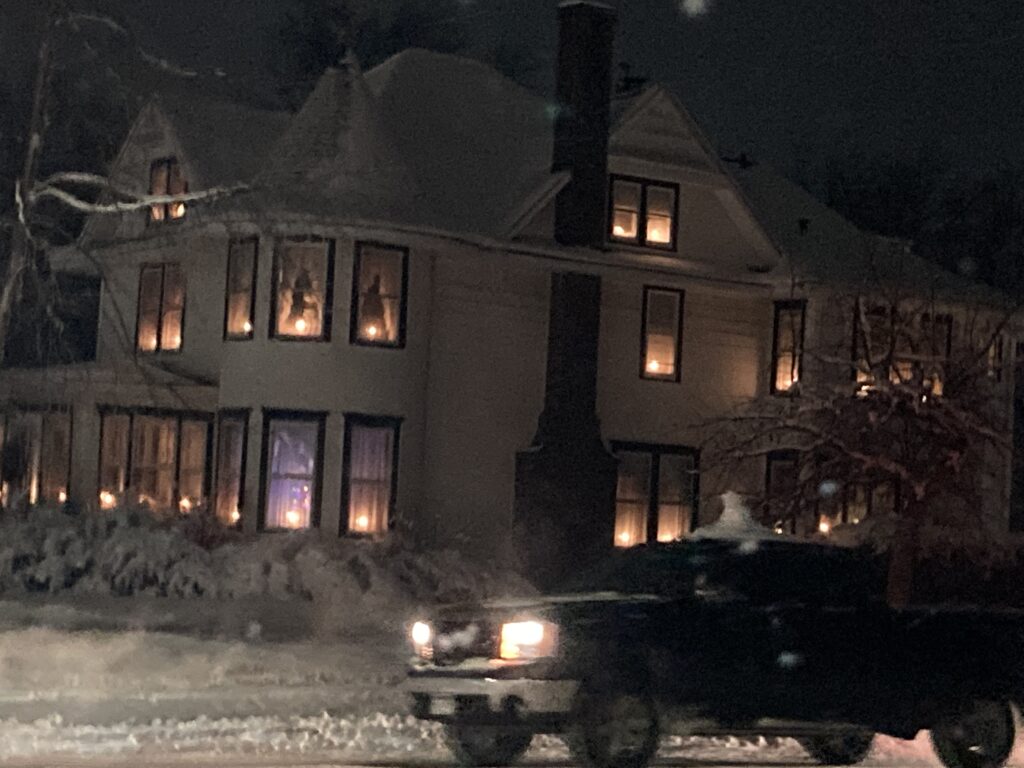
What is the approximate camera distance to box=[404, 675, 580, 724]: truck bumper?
44.3ft

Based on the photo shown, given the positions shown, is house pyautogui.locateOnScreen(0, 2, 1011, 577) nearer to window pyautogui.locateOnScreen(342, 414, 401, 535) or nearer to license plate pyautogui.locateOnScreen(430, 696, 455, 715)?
window pyautogui.locateOnScreen(342, 414, 401, 535)

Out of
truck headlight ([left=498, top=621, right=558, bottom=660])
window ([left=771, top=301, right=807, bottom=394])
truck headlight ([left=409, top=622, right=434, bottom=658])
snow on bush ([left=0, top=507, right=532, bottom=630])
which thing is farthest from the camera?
window ([left=771, top=301, right=807, bottom=394])

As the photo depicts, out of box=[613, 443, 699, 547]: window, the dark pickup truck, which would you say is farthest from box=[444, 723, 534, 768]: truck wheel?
box=[613, 443, 699, 547]: window

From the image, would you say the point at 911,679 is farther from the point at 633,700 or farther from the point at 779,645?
the point at 633,700

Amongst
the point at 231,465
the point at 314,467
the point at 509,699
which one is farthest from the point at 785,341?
the point at 509,699

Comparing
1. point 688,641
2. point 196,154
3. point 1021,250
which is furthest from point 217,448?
point 1021,250

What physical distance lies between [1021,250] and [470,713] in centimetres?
5249

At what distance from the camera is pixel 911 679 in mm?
14781

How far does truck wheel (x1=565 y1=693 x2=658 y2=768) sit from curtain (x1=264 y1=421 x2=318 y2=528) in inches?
622

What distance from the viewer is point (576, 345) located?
104ft

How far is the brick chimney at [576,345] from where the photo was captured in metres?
31.4

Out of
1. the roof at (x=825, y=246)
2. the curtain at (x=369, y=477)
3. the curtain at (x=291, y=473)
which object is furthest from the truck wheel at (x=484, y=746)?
the roof at (x=825, y=246)

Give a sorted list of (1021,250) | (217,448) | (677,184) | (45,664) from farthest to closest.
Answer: (1021,250)
(677,184)
(217,448)
(45,664)

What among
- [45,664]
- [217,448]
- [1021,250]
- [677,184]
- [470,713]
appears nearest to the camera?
[470,713]
